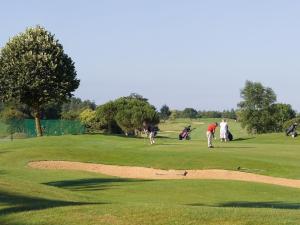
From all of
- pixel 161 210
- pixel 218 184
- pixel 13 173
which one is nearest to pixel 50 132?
pixel 13 173

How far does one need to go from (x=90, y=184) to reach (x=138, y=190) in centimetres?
324

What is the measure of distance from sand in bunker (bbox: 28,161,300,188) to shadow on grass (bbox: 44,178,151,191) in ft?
9.85

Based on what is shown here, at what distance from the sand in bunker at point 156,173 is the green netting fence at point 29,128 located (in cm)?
3411

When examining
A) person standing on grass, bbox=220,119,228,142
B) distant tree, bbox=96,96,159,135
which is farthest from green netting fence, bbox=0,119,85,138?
person standing on grass, bbox=220,119,228,142

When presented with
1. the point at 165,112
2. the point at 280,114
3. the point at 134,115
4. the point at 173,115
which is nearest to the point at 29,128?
the point at 134,115

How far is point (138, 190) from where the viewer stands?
23.4 metres

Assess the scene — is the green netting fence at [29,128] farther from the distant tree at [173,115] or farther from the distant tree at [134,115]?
the distant tree at [173,115]

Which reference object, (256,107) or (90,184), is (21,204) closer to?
(90,184)

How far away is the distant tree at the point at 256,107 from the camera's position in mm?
97375

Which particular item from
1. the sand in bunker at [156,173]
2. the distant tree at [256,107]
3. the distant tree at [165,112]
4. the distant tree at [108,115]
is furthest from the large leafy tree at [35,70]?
the distant tree at [165,112]

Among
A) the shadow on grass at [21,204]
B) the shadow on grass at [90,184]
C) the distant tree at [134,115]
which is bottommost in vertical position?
the shadow on grass at [90,184]

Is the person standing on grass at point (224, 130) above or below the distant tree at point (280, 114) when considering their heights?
below

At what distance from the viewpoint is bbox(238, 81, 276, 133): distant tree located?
319ft

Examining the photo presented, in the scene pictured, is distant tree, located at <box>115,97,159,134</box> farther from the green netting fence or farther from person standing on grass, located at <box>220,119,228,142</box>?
person standing on grass, located at <box>220,119,228,142</box>
